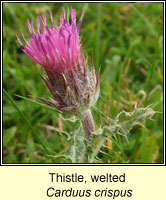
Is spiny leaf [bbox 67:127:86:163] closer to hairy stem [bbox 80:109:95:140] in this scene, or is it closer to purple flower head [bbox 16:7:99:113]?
hairy stem [bbox 80:109:95:140]

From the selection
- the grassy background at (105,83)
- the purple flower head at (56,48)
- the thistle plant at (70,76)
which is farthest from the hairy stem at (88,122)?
the purple flower head at (56,48)

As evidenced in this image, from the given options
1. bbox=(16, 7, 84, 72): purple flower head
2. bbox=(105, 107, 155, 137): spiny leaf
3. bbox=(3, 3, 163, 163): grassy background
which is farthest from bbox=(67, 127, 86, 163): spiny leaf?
bbox=(16, 7, 84, 72): purple flower head

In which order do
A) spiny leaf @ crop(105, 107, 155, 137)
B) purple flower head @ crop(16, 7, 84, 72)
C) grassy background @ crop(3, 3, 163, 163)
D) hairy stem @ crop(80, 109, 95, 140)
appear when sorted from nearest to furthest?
purple flower head @ crop(16, 7, 84, 72) < spiny leaf @ crop(105, 107, 155, 137) < hairy stem @ crop(80, 109, 95, 140) < grassy background @ crop(3, 3, 163, 163)

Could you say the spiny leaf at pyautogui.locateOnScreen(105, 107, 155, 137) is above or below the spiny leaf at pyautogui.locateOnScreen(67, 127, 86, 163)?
above

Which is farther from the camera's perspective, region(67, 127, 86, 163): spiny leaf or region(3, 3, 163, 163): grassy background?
region(3, 3, 163, 163): grassy background

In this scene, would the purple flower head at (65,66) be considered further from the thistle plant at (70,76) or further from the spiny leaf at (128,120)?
the spiny leaf at (128,120)

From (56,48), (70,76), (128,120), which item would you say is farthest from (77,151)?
(56,48)

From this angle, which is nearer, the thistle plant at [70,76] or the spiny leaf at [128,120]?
the thistle plant at [70,76]

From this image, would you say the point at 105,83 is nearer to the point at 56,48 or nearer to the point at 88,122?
the point at 88,122
